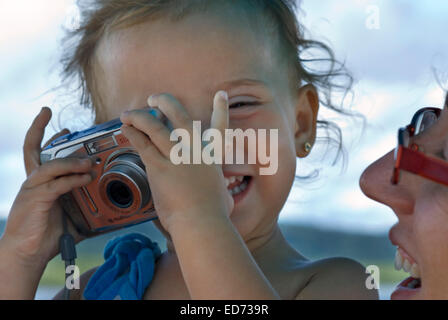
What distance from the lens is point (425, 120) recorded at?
3.51 feet

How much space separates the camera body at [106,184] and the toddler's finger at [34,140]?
12cm

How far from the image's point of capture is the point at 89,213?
1346mm

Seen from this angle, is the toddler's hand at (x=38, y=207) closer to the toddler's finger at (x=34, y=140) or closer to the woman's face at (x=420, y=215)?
the toddler's finger at (x=34, y=140)

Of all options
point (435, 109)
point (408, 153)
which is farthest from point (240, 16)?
point (408, 153)

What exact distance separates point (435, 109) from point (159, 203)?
542 mm

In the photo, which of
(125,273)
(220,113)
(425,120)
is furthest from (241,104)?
(125,273)

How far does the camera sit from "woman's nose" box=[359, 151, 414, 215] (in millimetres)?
983

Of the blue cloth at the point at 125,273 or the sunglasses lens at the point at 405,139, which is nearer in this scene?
the sunglasses lens at the point at 405,139

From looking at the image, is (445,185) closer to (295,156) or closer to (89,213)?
(295,156)

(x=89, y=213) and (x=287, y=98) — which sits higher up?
(x=287, y=98)


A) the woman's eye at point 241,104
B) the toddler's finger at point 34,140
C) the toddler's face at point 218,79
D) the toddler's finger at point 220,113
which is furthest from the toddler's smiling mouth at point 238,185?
the toddler's finger at point 34,140

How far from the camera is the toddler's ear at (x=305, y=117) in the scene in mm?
1560

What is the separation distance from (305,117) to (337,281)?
0.50 meters

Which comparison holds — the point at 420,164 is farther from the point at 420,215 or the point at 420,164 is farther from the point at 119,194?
the point at 119,194
